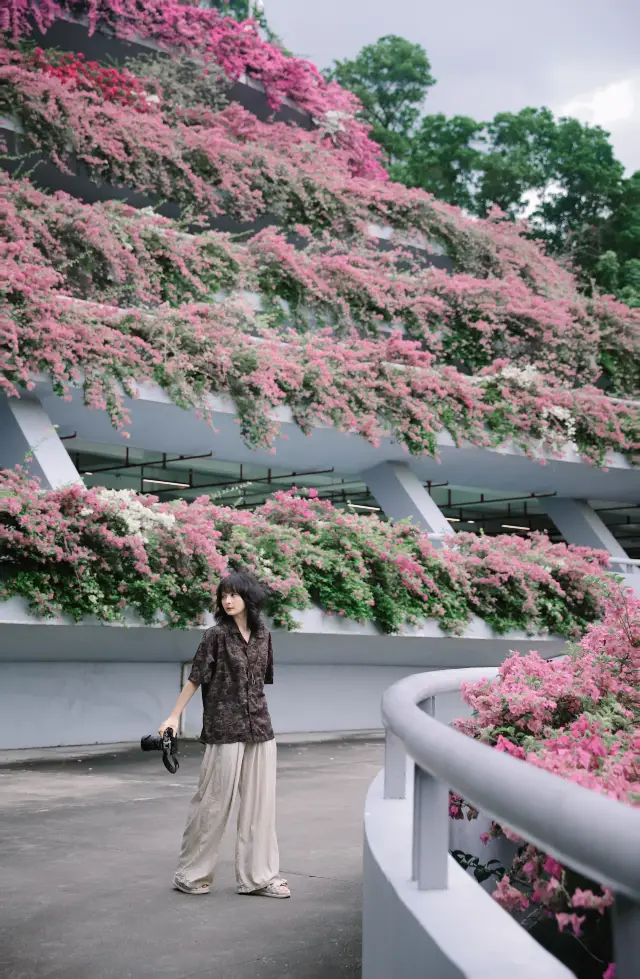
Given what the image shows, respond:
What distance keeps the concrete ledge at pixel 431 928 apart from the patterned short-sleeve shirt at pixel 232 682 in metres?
2.65

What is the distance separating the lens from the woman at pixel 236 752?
6195 mm

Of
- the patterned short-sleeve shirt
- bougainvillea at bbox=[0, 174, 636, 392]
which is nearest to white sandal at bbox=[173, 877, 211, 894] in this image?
the patterned short-sleeve shirt

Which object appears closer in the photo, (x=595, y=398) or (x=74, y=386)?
(x=74, y=386)

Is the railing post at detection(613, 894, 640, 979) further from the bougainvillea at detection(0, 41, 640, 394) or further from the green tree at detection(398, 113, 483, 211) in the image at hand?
the green tree at detection(398, 113, 483, 211)

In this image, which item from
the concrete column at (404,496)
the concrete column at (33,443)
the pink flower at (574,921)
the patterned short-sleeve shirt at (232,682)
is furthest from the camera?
the concrete column at (404,496)

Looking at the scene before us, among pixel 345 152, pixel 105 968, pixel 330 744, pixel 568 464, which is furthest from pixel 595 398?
pixel 105 968

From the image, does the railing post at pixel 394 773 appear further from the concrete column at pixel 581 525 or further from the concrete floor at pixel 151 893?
the concrete column at pixel 581 525

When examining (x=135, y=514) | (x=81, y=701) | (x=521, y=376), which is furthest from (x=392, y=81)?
(x=81, y=701)

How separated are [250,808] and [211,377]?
36.6 ft

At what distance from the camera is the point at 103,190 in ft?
70.5

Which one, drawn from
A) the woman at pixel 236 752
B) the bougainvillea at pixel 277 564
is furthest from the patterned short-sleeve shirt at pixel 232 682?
the bougainvillea at pixel 277 564

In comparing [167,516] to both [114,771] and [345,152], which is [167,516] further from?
[345,152]

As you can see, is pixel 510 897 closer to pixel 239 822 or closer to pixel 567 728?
pixel 567 728

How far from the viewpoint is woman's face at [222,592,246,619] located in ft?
21.6
